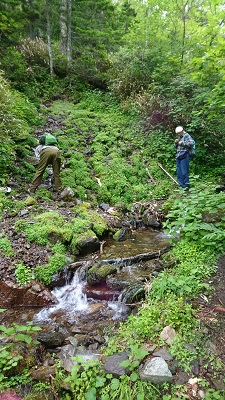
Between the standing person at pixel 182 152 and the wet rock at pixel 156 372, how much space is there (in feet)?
20.2

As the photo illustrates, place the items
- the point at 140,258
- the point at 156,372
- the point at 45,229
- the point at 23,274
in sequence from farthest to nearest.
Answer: the point at 45,229
the point at 140,258
the point at 23,274
the point at 156,372

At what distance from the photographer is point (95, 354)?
318cm

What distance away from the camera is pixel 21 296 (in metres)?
4.64

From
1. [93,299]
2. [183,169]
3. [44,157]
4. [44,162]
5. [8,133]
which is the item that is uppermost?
[8,133]

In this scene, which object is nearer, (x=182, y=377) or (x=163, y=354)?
(x=182, y=377)

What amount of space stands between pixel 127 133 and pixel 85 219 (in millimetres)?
6550

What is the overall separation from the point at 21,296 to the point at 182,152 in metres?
6.51

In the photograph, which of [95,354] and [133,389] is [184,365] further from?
[95,354]

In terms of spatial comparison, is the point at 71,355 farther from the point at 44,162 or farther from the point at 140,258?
the point at 44,162

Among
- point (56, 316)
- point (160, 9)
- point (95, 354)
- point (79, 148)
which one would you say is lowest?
point (56, 316)

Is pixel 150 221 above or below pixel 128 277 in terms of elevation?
above

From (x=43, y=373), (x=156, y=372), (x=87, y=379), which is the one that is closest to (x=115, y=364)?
(x=87, y=379)

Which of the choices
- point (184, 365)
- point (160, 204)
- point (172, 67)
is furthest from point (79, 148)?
point (184, 365)

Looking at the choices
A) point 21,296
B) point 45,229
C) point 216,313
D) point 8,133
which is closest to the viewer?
point 216,313
